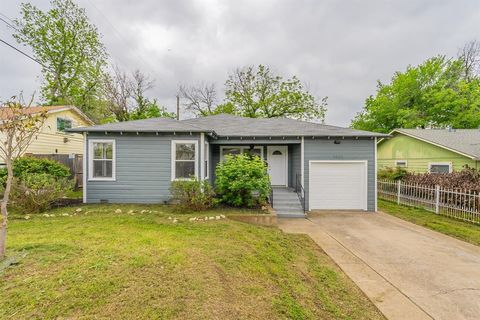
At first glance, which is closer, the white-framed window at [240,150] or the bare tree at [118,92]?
the white-framed window at [240,150]

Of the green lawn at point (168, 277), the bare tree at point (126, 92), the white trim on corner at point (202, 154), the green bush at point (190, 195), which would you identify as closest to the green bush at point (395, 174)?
the green lawn at point (168, 277)

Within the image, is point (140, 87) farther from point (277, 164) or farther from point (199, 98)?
point (277, 164)

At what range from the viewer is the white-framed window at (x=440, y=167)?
12617mm

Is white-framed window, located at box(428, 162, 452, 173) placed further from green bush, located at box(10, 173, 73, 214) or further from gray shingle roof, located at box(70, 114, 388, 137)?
green bush, located at box(10, 173, 73, 214)

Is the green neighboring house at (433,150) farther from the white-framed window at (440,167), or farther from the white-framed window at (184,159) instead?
the white-framed window at (184,159)

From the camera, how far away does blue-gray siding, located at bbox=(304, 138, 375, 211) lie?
8969 mm

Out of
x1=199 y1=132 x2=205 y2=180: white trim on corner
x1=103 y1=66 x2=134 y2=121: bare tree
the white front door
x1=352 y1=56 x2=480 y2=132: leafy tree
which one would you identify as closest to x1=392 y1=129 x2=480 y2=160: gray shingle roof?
x1=352 y1=56 x2=480 y2=132: leafy tree

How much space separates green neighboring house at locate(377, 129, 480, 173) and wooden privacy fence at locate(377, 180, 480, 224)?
4429 mm

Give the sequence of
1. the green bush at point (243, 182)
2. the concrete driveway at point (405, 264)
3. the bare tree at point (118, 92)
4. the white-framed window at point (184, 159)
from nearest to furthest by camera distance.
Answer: the concrete driveway at point (405, 264)
the green bush at point (243, 182)
the white-framed window at point (184, 159)
the bare tree at point (118, 92)

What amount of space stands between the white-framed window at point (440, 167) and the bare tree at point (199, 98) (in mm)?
19040

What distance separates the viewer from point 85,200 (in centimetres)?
842

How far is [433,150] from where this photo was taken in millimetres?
13328

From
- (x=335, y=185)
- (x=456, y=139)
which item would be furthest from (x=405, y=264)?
(x=456, y=139)

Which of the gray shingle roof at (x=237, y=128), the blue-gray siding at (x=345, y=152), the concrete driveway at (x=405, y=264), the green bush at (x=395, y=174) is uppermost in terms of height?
the gray shingle roof at (x=237, y=128)
